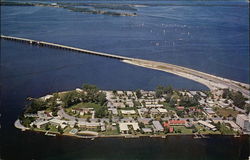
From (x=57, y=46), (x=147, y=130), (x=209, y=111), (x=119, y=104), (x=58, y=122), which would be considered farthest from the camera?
(x=57, y=46)

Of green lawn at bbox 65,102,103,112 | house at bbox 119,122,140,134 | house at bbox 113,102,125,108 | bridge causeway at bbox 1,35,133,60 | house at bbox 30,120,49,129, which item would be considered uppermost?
bridge causeway at bbox 1,35,133,60

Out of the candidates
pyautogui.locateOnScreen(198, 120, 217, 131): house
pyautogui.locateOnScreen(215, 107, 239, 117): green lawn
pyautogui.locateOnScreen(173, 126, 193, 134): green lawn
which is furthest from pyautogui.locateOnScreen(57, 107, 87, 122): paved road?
pyautogui.locateOnScreen(215, 107, 239, 117): green lawn

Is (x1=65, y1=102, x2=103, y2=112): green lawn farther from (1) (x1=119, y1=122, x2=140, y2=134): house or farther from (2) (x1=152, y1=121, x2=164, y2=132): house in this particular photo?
(2) (x1=152, y1=121, x2=164, y2=132): house

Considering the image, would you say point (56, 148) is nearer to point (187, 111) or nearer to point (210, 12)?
point (187, 111)

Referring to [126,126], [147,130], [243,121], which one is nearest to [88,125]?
[126,126]

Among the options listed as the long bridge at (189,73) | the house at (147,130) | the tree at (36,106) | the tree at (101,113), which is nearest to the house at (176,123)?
the house at (147,130)

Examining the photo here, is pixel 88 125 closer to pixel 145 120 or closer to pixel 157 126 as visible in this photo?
pixel 145 120

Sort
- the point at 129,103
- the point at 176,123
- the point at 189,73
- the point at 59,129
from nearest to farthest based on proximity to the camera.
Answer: the point at 59,129 → the point at 176,123 → the point at 129,103 → the point at 189,73
